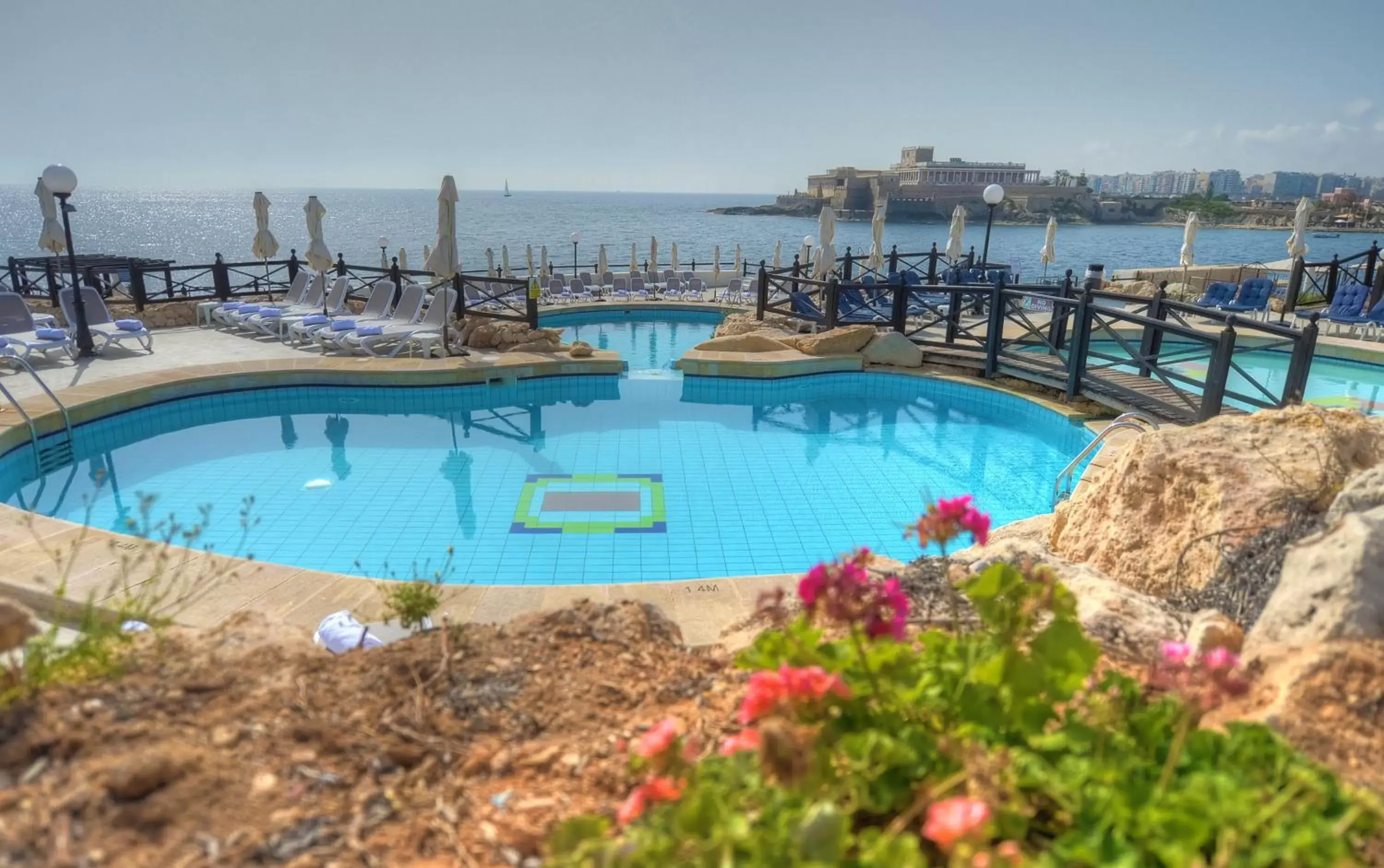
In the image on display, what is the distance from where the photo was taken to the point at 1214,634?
2.61 meters

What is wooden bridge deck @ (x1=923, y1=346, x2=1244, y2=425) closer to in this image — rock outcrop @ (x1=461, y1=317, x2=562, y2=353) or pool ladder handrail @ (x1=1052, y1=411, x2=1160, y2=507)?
pool ladder handrail @ (x1=1052, y1=411, x2=1160, y2=507)

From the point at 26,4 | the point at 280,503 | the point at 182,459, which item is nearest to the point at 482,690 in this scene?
the point at 280,503

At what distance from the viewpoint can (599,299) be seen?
20578mm

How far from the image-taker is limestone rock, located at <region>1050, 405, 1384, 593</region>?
344 centimetres

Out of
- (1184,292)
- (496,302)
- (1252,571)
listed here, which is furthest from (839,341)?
(1184,292)

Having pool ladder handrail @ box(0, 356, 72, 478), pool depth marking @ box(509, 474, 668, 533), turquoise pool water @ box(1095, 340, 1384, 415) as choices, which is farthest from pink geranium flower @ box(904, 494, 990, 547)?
turquoise pool water @ box(1095, 340, 1384, 415)

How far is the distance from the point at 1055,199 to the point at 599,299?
348ft

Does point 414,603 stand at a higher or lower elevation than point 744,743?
lower

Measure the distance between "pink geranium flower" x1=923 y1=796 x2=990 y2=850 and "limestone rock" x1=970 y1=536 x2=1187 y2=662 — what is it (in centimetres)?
165

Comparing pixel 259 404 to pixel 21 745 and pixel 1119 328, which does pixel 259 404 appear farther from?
pixel 1119 328

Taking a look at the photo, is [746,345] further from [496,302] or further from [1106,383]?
[1106,383]

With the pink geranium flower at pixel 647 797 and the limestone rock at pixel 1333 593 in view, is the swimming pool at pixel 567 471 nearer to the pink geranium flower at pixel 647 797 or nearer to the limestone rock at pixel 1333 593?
the limestone rock at pixel 1333 593

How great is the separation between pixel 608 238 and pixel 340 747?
83083mm

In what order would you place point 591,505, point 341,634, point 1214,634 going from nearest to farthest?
point 1214,634, point 341,634, point 591,505
